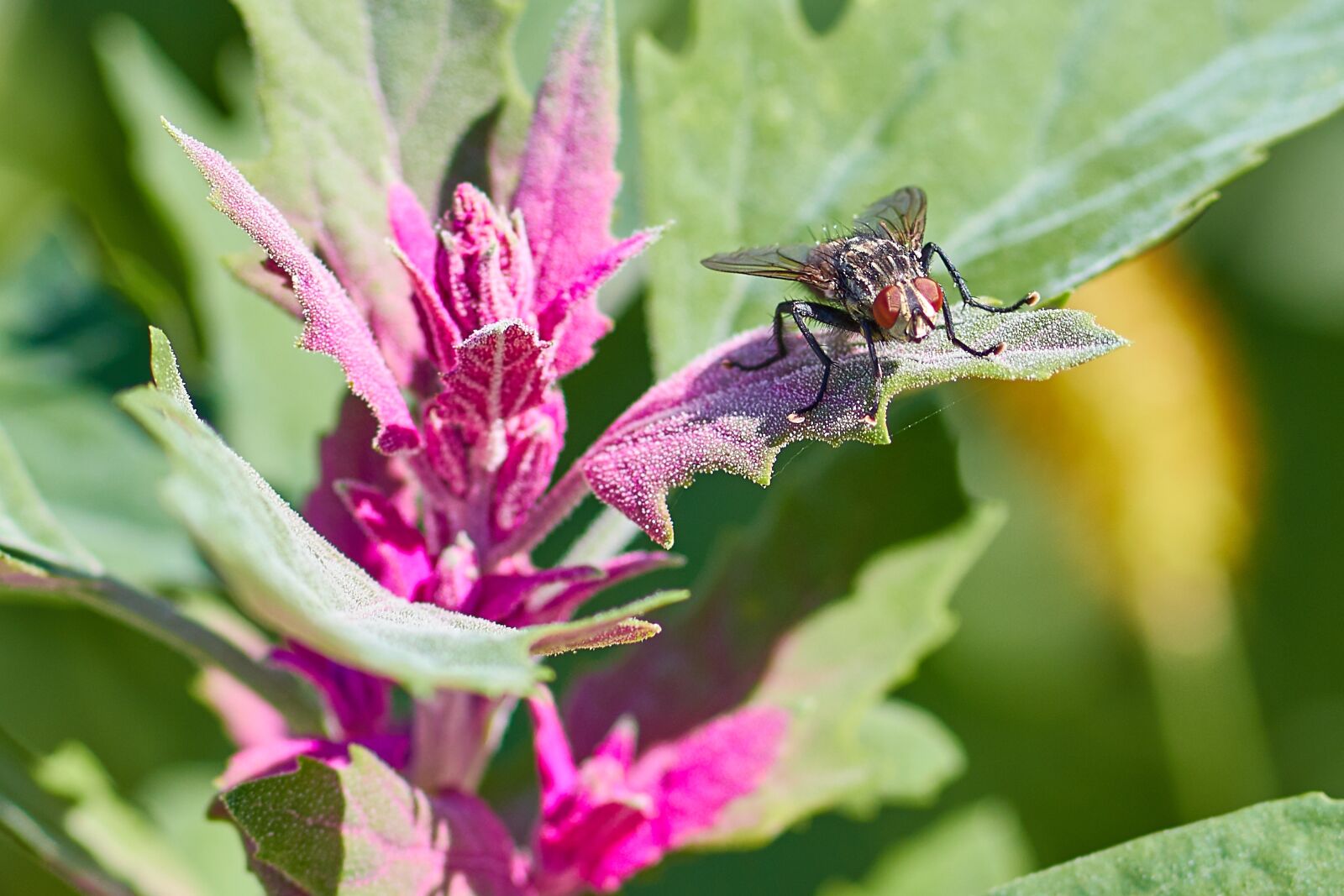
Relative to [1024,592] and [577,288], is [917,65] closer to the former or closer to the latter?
[577,288]

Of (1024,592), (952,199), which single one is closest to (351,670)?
(952,199)

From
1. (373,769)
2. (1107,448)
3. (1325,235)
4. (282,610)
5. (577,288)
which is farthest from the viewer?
(1325,235)

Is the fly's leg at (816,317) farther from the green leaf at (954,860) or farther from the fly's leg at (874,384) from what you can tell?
the green leaf at (954,860)

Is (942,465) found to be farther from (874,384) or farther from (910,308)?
(874,384)

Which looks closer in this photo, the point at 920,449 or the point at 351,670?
the point at 351,670

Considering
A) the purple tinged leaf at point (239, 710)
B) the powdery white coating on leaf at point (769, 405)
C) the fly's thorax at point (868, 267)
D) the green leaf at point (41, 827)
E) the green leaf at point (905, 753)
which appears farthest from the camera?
the green leaf at point (905, 753)

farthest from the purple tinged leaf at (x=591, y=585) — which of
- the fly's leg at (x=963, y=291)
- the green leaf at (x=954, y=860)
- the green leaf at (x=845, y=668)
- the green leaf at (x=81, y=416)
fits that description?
the green leaf at (x=81, y=416)

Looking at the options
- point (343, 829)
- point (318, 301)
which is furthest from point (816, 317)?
point (343, 829)
